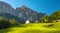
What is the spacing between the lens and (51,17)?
216 feet

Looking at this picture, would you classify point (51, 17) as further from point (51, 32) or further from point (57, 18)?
point (51, 32)

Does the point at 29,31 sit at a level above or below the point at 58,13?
below

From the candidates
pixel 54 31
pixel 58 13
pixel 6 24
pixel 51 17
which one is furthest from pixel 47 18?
pixel 54 31

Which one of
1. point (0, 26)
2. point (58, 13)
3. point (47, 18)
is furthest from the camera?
point (58, 13)

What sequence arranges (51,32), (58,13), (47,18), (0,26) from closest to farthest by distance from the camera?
(51,32), (0,26), (47,18), (58,13)

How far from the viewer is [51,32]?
25.8 meters

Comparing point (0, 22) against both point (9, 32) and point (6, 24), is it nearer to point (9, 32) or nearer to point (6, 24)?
point (6, 24)

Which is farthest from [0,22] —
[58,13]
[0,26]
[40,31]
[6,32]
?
[58,13]

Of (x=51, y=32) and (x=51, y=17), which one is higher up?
(x=51, y=17)

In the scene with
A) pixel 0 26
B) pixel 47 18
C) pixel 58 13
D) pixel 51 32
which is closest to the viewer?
pixel 51 32

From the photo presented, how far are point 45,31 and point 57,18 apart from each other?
133 ft

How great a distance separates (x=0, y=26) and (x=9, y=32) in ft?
35.0

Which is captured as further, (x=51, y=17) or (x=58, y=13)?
(x=58, y=13)

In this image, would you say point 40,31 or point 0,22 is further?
point 0,22
